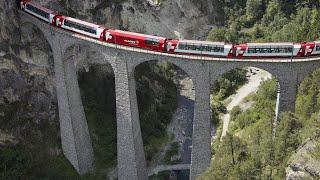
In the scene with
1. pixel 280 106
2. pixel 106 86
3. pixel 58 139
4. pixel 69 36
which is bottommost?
pixel 58 139

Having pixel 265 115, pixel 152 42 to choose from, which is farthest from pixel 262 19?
pixel 152 42

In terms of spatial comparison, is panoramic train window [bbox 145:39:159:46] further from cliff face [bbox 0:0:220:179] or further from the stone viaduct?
cliff face [bbox 0:0:220:179]

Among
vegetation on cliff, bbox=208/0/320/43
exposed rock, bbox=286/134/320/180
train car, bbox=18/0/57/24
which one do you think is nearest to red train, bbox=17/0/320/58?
train car, bbox=18/0/57/24

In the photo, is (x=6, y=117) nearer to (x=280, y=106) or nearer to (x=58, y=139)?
(x=58, y=139)

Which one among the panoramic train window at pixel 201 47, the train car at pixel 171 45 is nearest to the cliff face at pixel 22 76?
the train car at pixel 171 45

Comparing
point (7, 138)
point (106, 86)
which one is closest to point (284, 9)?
point (106, 86)

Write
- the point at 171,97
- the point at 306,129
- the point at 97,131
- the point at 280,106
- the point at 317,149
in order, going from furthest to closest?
the point at 171,97, the point at 97,131, the point at 280,106, the point at 306,129, the point at 317,149
